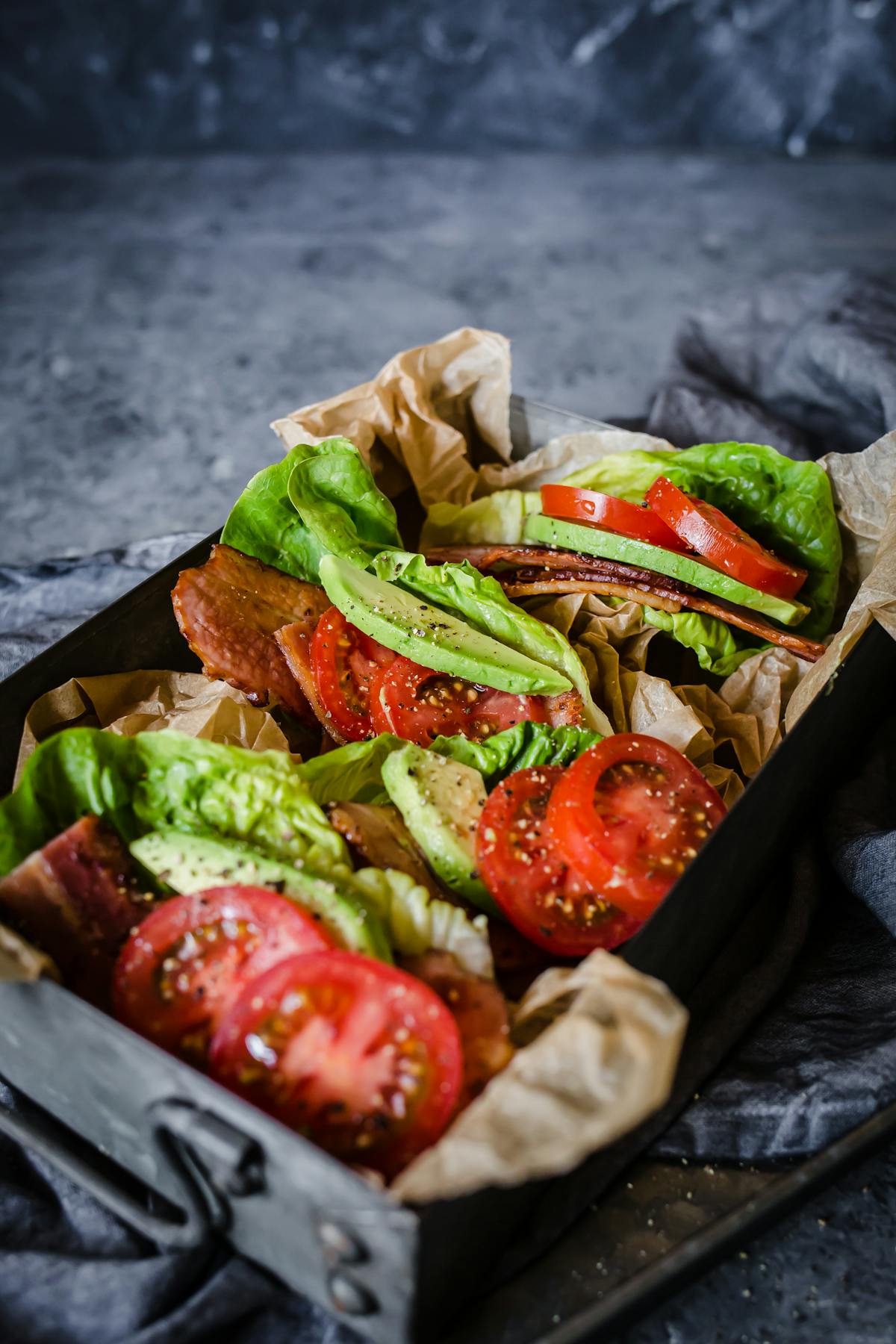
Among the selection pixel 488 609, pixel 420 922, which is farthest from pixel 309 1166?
pixel 488 609

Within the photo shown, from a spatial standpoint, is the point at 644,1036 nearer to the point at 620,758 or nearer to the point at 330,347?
the point at 620,758

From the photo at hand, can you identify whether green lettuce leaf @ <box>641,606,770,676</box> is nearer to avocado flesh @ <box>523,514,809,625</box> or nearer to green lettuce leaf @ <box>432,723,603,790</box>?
avocado flesh @ <box>523,514,809,625</box>

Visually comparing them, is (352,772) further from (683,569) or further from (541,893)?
(683,569)

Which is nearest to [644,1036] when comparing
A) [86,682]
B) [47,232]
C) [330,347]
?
[86,682]

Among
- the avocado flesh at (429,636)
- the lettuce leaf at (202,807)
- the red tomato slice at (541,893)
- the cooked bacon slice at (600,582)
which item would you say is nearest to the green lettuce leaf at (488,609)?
the avocado flesh at (429,636)

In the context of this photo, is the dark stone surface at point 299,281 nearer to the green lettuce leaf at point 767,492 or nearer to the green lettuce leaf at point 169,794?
the green lettuce leaf at point 767,492
